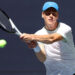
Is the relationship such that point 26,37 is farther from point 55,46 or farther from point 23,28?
point 23,28

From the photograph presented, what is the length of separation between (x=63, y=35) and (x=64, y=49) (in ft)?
0.71

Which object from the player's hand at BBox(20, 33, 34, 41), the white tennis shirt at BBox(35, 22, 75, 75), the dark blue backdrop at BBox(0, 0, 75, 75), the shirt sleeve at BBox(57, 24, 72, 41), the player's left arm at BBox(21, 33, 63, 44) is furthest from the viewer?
the dark blue backdrop at BBox(0, 0, 75, 75)

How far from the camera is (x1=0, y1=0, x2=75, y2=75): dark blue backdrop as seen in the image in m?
7.57

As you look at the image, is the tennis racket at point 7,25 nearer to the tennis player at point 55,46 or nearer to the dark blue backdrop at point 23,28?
the tennis player at point 55,46

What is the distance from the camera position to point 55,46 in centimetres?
516

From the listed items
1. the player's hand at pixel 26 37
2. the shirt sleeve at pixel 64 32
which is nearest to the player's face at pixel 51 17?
the shirt sleeve at pixel 64 32

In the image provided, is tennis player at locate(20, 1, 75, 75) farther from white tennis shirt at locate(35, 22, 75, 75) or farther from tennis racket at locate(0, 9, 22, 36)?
tennis racket at locate(0, 9, 22, 36)

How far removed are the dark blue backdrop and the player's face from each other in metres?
2.39

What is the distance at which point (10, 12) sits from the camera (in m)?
7.62

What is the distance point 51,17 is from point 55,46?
0.35 metres

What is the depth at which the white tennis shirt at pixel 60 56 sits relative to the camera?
5133 mm

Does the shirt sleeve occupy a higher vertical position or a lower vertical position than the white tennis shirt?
higher

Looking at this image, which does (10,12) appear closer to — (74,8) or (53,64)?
(74,8)

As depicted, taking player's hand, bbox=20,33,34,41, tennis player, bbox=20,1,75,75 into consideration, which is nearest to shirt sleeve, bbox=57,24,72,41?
tennis player, bbox=20,1,75,75
